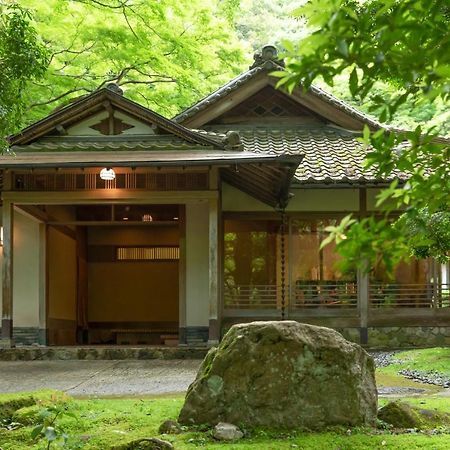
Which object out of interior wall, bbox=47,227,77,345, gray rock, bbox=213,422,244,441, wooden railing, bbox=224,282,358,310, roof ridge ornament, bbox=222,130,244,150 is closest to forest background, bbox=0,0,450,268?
wooden railing, bbox=224,282,358,310

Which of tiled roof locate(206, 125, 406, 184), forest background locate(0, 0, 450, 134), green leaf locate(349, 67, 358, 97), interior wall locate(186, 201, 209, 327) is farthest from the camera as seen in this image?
forest background locate(0, 0, 450, 134)

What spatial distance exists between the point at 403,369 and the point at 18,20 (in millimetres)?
6919

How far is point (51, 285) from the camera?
1477 cm

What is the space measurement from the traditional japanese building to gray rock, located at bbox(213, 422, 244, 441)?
19.9 ft

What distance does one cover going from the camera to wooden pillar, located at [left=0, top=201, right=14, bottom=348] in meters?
12.4

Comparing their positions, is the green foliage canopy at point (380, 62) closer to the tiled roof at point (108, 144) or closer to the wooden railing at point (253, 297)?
the tiled roof at point (108, 144)

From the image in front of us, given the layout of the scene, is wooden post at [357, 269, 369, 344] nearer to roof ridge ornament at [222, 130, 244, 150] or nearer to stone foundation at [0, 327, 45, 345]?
roof ridge ornament at [222, 130, 244, 150]

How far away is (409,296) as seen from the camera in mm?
14031

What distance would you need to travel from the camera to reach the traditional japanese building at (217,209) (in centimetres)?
1240

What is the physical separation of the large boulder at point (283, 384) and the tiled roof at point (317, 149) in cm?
667

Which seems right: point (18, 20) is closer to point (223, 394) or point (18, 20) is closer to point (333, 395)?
point (223, 394)

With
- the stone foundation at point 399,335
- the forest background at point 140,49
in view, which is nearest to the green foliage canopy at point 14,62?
the stone foundation at point 399,335

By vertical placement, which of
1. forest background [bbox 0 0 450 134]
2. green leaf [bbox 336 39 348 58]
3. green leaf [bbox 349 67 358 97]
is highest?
forest background [bbox 0 0 450 134]

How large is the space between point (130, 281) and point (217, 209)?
588cm
